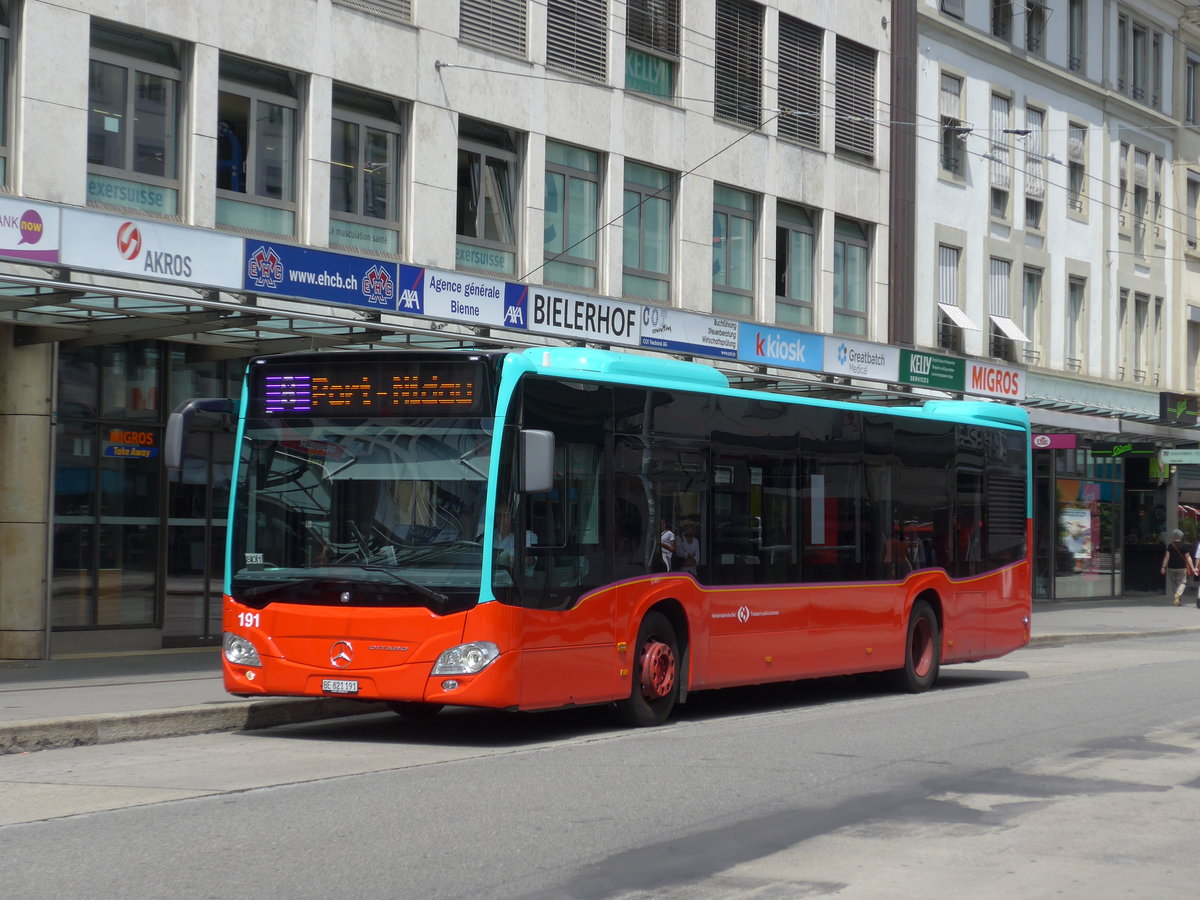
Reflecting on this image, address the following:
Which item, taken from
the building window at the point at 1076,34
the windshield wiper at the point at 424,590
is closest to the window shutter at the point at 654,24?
the windshield wiper at the point at 424,590

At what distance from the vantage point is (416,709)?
1402cm

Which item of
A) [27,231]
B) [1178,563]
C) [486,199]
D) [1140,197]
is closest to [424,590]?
[27,231]

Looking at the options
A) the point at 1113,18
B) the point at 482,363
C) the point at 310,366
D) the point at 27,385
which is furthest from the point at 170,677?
the point at 1113,18

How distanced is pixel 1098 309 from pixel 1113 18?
23.6 ft

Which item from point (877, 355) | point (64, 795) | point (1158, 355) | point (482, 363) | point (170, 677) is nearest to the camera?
point (64, 795)

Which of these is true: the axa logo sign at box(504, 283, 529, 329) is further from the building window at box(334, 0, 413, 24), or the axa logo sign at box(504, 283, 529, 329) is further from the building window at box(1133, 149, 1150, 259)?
the building window at box(1133, 149, 1150, 259)

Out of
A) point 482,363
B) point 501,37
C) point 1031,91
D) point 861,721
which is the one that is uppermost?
point 1031,91

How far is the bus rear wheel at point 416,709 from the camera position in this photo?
13.8m

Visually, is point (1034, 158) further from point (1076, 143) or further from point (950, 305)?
point (950, 305)

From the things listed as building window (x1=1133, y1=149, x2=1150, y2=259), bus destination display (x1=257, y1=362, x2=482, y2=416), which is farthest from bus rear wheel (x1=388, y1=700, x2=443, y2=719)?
building window (x1=1133, y1=149, x2=1150, y2=259)

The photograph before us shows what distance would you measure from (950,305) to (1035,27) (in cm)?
774

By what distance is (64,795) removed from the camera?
31.1 ft

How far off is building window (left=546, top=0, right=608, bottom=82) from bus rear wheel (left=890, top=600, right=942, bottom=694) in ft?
34.3

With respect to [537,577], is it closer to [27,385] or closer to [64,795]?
[64,795]
